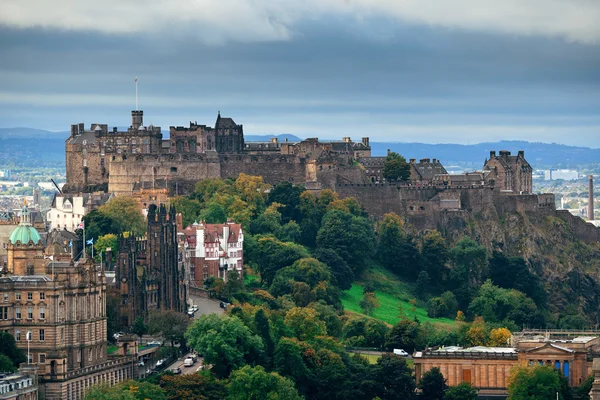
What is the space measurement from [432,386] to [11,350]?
90.6 ft

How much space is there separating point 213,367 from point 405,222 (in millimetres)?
61102

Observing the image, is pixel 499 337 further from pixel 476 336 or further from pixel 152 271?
pixel 152 271

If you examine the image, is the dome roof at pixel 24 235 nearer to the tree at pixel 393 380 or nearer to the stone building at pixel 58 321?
the stone building at pixel 58 321

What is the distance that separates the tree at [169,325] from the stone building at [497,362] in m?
14.6

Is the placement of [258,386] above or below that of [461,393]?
above

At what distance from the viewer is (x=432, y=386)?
111 m

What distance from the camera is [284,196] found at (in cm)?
15312

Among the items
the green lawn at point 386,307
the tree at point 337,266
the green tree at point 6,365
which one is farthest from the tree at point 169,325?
the tree at point 337,266

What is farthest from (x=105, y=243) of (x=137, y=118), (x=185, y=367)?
(x=137, y=118)

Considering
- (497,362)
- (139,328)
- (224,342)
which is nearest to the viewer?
(224,342)

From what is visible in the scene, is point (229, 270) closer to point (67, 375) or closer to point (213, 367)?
point (213, 367)

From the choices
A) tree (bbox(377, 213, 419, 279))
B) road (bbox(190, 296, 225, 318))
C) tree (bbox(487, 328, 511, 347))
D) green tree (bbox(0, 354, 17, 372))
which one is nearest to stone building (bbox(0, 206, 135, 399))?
green tree (bbox(0, 354, 17, 372))

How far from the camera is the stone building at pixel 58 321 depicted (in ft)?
314

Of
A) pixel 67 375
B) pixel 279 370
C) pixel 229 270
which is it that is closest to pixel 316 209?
pixel 229 270
